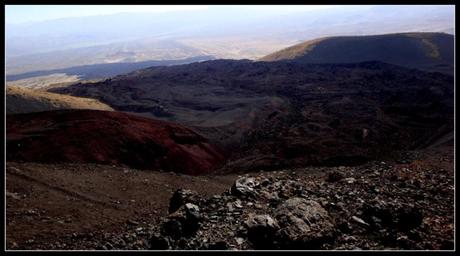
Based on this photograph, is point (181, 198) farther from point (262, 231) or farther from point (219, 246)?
point (262, 231)

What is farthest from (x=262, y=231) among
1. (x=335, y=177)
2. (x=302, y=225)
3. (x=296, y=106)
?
(x=296, y=106)

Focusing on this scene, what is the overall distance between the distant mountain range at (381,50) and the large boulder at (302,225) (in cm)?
6069

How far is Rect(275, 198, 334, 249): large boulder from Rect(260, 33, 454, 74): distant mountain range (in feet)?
199

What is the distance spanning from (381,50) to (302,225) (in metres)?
69.4

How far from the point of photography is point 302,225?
8.37 metres

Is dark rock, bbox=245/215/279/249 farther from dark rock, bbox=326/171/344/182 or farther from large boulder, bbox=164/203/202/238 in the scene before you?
dark rock, bbox=326/171/344/182

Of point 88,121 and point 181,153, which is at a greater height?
point 88,121

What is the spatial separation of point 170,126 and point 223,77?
1314 inches

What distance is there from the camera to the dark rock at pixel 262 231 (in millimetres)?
8180

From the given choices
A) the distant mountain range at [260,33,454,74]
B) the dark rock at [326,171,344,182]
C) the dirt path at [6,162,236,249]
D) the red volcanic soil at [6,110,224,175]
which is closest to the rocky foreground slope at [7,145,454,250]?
the dirt path at [6,162,236,249]

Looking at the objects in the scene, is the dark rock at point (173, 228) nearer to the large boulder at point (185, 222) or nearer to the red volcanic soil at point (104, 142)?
the large boulder at point (185, 222)

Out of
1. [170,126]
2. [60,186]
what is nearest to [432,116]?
[170,126]

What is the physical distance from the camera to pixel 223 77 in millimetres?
57188
